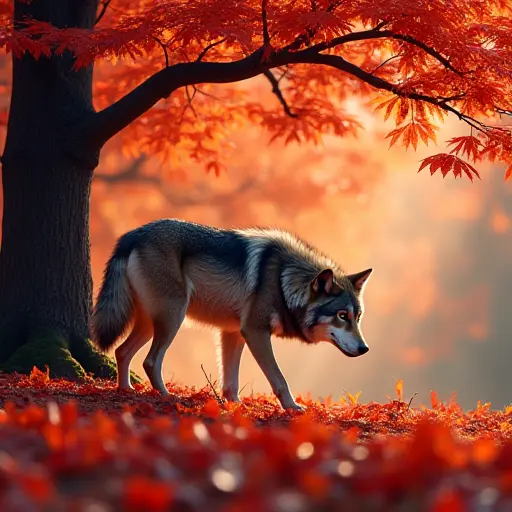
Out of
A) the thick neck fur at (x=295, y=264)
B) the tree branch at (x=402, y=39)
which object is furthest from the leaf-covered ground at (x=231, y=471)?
the tree branch at (x=402, y=39)

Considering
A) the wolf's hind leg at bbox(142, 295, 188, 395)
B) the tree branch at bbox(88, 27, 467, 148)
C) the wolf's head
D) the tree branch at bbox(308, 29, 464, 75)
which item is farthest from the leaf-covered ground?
the tree branch at bbox(88, 27, 467, 148)

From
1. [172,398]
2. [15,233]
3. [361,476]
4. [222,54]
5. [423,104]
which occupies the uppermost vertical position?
[222,54]

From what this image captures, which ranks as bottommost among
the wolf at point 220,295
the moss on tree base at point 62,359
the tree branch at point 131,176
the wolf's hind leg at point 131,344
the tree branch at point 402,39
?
the moss on tree base at point 62,359

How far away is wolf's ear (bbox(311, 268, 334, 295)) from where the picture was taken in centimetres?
820

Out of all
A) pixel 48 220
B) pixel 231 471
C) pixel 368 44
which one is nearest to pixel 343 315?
pixel 48 220

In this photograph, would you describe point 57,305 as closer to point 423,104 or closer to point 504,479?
point 423,104

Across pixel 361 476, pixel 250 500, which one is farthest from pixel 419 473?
pixel 250 500

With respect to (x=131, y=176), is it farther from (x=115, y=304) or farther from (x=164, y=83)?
(x=115, y=304)

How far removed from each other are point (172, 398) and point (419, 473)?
5208 mm

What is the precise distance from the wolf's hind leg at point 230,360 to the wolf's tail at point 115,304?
1120mm

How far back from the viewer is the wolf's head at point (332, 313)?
8.22 meters

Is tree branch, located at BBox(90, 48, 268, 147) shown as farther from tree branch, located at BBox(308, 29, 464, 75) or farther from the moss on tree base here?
the moss on tree base

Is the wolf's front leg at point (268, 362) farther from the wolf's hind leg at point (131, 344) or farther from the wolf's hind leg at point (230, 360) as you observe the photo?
the wolf's hind leg at point (131, 344)

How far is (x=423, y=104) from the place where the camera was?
27.5ft
